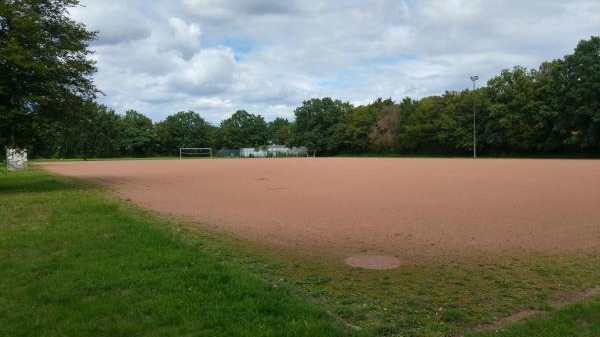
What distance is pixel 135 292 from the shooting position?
521 centimetres

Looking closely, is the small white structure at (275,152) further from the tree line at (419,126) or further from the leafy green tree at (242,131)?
the leafy green tree at (242,131)

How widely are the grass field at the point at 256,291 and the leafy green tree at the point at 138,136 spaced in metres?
103

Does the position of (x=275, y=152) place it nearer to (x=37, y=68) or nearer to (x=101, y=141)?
(x=101, y=141)

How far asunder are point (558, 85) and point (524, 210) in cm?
5410

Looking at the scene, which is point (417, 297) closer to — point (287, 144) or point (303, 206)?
point (303, 206)

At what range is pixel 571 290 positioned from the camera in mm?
5621

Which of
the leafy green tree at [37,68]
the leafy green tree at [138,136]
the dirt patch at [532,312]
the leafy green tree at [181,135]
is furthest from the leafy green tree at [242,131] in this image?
the dirt patch at [532,312]

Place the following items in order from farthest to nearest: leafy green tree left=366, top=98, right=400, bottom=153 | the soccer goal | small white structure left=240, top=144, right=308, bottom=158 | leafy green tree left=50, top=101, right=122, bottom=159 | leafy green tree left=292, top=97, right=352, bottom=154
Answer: the soccer goal < small white structure left=240, top=144, right=308, bottom=158 < leafy green tree left=292, top=97, right=352, bottom=154 < leafy green tree left=50, top=101, right=122, bottom=159 < leafy green tree left=366, top=98, right=400, bottom=153

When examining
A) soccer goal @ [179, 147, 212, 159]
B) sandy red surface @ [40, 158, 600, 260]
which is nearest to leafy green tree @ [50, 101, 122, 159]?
soccer goal @ [179, 147, 212, 159]

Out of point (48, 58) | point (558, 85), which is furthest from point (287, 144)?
point (48, 58)

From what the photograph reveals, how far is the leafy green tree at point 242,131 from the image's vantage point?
11900 centimetres

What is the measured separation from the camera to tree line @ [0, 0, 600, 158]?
58.1 feet

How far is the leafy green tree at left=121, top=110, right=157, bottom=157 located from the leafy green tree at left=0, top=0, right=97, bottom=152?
8883 cm

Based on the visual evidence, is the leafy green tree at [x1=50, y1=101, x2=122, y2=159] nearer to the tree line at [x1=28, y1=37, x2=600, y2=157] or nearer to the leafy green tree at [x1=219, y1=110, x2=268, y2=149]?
the tree line at [x1=28, y1=37, x2=600, y2=157]
